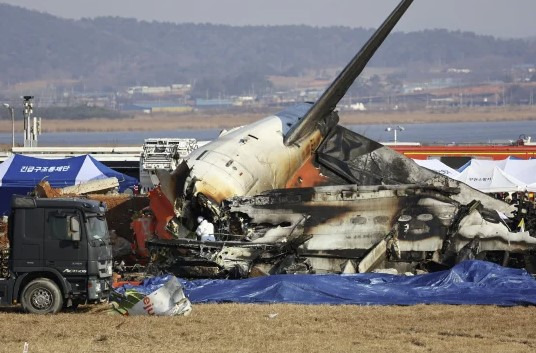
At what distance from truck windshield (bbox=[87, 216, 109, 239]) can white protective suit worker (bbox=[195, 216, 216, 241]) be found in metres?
4.27

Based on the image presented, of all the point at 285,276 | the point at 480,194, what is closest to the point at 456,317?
the point at 285,276

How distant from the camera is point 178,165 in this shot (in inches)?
1091

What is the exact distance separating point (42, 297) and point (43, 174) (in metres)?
22.3

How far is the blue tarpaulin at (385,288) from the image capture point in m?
22.9

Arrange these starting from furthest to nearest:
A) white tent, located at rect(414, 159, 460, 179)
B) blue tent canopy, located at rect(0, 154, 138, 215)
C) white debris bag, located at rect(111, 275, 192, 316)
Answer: white tent, located at rect(414, 159, 460, 179), blue tent canopy, located at rect(0, 154, 138, 215), white debris bag, located at rect(111, 275, 192, 316)

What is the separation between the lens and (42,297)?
21.6 meters

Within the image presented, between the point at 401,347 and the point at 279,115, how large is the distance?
16.9 meters

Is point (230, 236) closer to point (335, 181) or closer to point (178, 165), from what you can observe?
point (178, 165)

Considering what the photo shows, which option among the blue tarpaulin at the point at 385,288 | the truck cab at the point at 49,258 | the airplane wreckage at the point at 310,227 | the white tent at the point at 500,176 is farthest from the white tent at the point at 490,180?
the truck cab at the point at 49,258

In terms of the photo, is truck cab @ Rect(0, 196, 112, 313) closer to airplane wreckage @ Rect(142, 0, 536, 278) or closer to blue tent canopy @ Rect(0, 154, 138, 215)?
airplane wreckage @ Rect(142, 0, 536, 278)

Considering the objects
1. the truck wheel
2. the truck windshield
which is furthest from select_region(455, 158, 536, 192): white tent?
the truck wheel

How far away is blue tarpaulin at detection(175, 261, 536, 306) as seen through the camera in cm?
2289

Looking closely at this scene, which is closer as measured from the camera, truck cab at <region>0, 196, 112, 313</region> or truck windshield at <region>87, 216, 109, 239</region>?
truck cab at <region>0, 196, 112, 313</region>

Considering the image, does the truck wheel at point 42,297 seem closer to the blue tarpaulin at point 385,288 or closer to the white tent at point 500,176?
the blue tarpaulin at point 385,288
